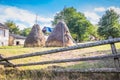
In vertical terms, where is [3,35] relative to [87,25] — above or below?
below

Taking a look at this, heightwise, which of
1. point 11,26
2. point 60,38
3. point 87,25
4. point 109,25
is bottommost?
point 60,38

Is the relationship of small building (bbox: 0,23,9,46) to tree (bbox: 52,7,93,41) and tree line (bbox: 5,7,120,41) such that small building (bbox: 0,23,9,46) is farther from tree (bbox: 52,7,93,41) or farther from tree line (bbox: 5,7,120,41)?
tree (bbox: 52,7,93,41)

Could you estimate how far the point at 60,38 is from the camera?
24516 millimetres

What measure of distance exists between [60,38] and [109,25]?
25.8m

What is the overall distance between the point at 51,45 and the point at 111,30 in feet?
80.7

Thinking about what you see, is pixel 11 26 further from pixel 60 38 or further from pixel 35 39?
pixel 60 38

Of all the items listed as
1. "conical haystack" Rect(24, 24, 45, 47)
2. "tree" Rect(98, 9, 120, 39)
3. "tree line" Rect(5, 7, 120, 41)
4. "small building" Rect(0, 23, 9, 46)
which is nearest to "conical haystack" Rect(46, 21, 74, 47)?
"conical haystack" Rect(24, 24, 45, 47)

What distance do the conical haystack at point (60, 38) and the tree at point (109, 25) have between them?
22949mm

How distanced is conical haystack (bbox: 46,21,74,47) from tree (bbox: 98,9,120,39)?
75.3 feet

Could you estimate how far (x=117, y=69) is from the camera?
13.4ft

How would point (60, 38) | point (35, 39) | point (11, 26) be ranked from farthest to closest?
point (11, 26) → point (35, 39) → point (60, 38)

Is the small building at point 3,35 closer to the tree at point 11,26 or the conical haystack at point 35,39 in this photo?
the conical haystack at point 35,39

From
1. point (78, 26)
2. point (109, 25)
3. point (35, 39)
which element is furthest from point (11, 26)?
point (35, 39)

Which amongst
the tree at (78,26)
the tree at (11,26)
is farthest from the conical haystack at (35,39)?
the tree at (11,26)
